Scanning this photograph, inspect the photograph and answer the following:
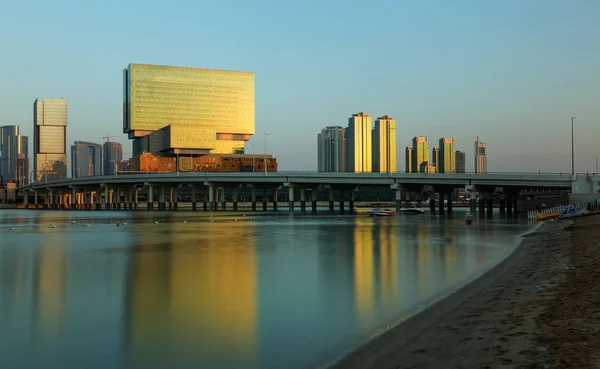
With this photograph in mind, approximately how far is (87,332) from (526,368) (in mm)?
11273

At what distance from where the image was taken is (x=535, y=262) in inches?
1066

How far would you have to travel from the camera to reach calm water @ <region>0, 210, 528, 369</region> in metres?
12.8

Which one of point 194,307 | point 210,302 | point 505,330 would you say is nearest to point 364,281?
point 210,302

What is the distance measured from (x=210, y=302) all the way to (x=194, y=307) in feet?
3.20

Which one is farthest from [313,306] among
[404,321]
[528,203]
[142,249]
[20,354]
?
[528,203]

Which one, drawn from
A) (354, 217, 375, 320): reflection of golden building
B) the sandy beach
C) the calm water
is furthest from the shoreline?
(354, 217, 375, 320): reflection of golden building

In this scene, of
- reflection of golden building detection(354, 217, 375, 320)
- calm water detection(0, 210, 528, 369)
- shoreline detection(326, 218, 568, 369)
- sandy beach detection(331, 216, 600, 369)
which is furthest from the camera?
reflection of golden building detection(354, 217, 375, 320)

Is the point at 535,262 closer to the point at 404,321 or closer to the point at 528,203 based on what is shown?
the point at 404,321

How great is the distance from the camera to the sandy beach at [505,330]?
1022cm

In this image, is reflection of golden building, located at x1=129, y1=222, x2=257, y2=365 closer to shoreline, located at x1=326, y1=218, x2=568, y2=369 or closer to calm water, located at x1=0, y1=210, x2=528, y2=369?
calm water, located at x1=0, y1=210, x2=528, y2=369

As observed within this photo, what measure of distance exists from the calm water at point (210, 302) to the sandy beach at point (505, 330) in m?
1.15

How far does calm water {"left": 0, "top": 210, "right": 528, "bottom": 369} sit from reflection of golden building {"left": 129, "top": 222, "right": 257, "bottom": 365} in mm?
45

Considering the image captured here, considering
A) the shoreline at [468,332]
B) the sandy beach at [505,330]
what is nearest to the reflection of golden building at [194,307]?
the shoreline at [468,332]

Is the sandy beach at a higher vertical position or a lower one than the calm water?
higher
